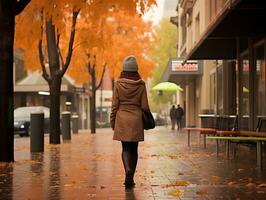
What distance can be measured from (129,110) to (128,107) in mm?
48

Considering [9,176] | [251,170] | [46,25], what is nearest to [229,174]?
[251,170]

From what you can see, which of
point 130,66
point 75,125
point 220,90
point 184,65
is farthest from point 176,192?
point 184,65

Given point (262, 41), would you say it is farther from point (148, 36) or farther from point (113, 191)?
point (148, 36)

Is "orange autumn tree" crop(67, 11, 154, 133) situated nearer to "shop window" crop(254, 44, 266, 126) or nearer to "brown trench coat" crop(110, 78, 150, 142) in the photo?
"shop window" crop(254, 44, 266, 126)

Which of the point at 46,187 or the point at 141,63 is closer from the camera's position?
the point at 46,187

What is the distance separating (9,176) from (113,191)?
298cm

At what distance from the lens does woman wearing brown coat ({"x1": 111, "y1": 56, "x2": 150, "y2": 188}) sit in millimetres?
9172

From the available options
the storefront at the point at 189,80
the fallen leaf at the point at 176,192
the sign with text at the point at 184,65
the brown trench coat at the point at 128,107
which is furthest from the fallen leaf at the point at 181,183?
the sign with text at the point at 184,65

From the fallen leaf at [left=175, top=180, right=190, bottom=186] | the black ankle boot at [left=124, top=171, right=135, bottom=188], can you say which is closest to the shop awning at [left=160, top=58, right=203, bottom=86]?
the fallen leaf at [left=175, top=180, right=190, bottom=186]

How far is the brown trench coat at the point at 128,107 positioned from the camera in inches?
361

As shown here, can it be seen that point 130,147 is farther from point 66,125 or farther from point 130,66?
point 66,125

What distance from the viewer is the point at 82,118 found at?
6234cm

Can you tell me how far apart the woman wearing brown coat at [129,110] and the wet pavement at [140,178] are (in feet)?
1.57

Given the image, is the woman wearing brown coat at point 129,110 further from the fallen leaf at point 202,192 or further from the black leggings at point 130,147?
the fallen leaf at point 202,192
